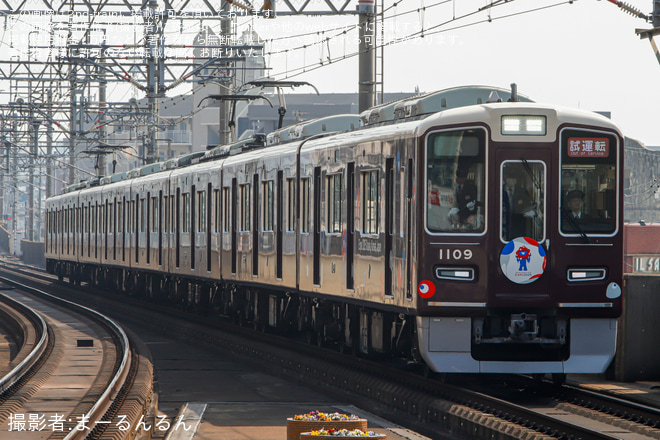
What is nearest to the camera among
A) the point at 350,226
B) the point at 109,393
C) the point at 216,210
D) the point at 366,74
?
the point at 109,393

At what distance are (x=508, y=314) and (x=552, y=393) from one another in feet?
3.21

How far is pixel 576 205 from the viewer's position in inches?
466

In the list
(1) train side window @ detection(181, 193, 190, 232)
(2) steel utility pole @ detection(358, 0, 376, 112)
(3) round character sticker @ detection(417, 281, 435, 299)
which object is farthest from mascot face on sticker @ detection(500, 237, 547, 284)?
(1) train side window @ detection(181, 193, 190, 232)

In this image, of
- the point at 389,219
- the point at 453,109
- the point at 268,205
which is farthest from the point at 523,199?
the point at 268,205

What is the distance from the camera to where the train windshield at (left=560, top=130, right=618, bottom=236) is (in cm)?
1180

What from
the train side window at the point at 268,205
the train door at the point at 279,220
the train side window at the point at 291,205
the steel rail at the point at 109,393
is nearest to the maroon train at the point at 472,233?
the train side window at the point at 291,205

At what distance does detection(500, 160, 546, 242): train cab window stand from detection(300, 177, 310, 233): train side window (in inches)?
185

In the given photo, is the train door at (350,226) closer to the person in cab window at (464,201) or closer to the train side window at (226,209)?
the person in cab window at (464,201)

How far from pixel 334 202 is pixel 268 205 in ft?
11.5

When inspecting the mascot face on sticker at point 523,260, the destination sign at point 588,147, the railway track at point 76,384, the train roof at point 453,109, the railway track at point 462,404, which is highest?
the train roof at point 453,109

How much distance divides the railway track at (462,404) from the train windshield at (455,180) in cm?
163

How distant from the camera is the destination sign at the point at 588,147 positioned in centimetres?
1187

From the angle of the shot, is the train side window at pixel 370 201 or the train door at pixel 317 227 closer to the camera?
the train side window at pixel 370 201

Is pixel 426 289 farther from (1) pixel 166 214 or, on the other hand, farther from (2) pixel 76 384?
(1) pixel 166 214
